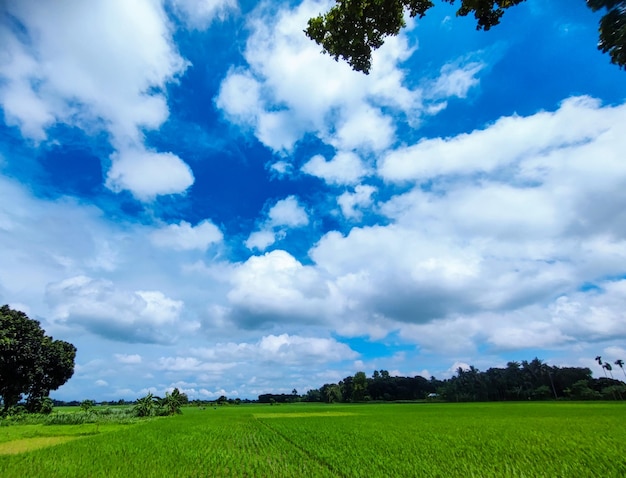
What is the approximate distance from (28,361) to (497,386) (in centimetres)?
11760

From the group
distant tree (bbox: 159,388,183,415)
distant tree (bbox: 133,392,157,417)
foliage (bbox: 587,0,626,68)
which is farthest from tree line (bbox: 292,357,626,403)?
foliage (bbox: 587,0,626,68)

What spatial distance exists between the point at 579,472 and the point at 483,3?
49.0 ft

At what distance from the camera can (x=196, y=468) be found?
47.2ft

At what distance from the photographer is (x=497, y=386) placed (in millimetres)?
108312

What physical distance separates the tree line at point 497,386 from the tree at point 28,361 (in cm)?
10880

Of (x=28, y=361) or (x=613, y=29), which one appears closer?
(x=613, y=29)

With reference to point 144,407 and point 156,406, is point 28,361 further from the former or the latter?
point 156,406

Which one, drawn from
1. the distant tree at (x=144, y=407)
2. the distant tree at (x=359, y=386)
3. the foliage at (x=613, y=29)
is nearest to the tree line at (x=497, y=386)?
the distant tree at (x=359, y=386)

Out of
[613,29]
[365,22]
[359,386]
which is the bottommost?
[359,386]

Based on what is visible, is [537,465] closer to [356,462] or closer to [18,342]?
[356,462]

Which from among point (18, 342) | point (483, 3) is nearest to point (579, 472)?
point (483, 3)

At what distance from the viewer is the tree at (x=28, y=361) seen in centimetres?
3816

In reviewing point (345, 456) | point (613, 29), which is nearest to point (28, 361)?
point (345, 456)

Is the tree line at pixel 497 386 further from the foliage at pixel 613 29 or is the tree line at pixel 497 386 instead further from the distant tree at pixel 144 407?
the foliage at pixel 613 29
